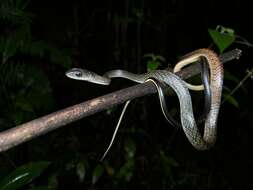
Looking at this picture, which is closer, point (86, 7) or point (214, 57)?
point (214, 57)

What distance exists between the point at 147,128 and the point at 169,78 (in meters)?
3.46

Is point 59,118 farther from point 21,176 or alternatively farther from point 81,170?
point 81,170

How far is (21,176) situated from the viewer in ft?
6.42

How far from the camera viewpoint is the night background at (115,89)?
12.4 ft

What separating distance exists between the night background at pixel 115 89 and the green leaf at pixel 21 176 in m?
1.09

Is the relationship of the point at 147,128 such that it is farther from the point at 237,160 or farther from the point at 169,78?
the point at 169,78

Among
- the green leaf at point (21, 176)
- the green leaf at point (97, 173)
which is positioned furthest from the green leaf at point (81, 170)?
the green leaf at point (21, 176)

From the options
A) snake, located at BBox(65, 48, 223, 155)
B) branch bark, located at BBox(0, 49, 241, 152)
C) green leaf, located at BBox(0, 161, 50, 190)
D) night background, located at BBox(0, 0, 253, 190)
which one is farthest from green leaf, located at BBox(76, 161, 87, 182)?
branch bark, located at BBox(0, 49, 241, 152)

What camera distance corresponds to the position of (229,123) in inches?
232

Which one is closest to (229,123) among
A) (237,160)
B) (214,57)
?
(237,160)

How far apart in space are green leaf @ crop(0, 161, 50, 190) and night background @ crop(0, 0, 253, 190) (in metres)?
1.09

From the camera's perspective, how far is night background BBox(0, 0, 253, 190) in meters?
3.79

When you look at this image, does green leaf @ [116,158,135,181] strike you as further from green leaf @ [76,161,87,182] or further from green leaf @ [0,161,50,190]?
green leaf @ [0,161,50,190]

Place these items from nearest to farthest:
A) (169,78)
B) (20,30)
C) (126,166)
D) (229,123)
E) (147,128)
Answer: (169,78), (20,30), (126,166), (147,128), (229,123)
